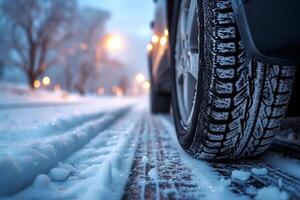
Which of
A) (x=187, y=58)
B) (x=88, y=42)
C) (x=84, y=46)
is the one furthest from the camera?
(x=88, y=42)

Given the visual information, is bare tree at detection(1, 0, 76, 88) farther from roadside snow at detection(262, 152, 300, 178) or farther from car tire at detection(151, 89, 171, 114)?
roadside snow at detection(262, 152, 300, 178)

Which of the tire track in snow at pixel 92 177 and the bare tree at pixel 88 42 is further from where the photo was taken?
the bare tree at pixel 88 42

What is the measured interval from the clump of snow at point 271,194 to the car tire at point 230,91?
352 millimetres

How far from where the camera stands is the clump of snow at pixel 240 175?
53.6 inches

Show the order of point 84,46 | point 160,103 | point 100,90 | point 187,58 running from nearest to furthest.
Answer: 1. point 187,58
2. point 160,103
3. point 84,46
4. point 100,90

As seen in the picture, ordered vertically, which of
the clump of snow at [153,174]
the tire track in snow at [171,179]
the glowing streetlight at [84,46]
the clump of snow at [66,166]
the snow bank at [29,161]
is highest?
the glowing streetlight at [84,46]

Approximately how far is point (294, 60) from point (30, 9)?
19.5 metres

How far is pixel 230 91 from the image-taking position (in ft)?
4.52

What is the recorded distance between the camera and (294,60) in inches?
46.8

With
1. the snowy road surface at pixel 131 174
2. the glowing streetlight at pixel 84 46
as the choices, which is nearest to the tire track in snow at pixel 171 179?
the snowy road surface at pixel 131 174

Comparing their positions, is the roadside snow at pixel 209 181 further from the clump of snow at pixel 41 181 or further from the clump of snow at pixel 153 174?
the clump of snow at pixel 41 181

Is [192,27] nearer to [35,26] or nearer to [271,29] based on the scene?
[271,29]

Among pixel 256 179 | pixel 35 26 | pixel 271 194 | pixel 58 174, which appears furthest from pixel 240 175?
pixel 35 26

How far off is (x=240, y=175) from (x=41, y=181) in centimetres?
83
